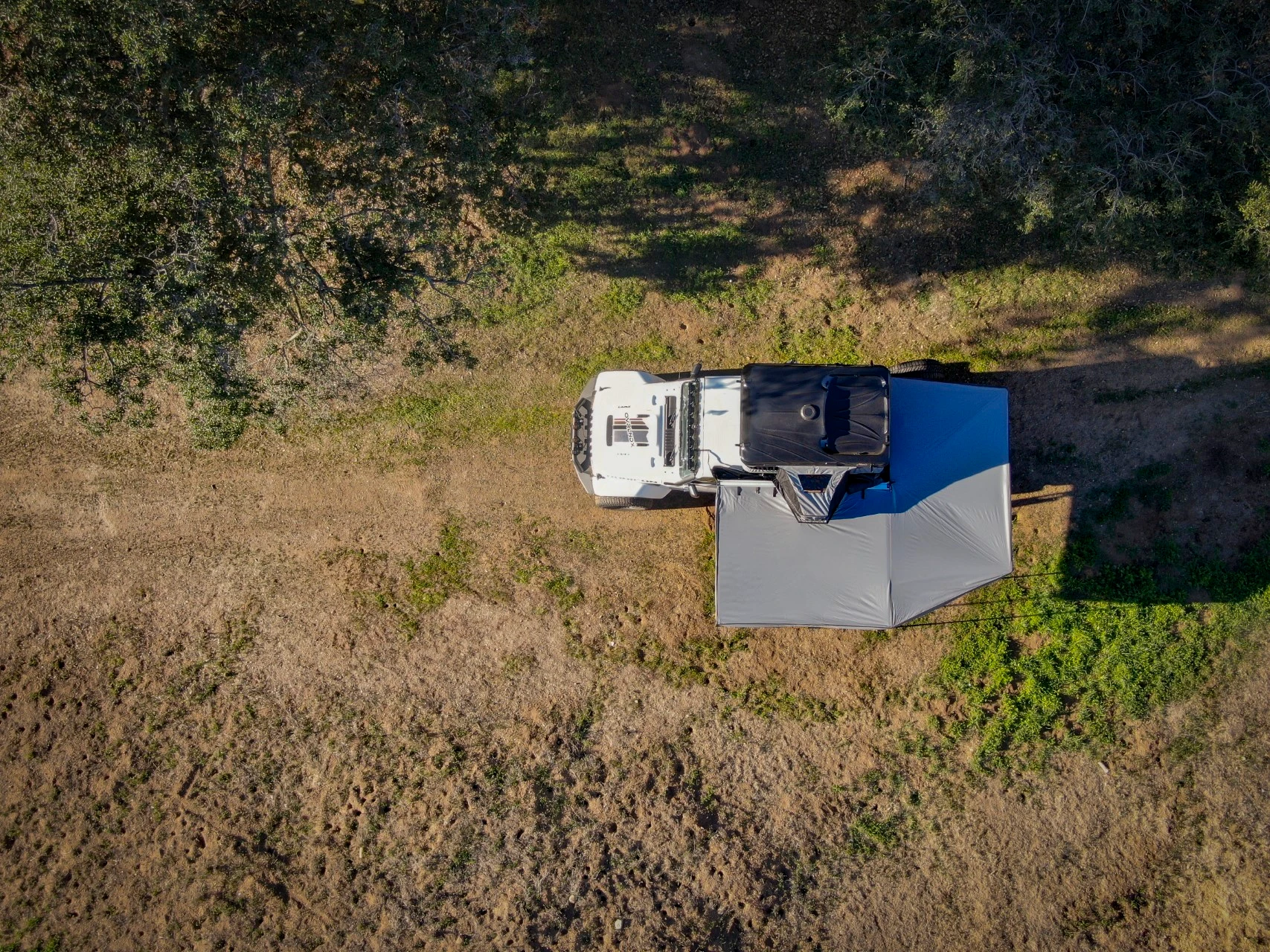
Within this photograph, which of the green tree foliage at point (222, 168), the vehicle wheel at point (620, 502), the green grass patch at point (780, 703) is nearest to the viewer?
the green tree foliage at point (222, 168)

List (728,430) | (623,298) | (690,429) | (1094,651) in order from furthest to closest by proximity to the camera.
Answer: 1. (623,298)
2. (1094,651)
3. (690,429)
4. (728,430)

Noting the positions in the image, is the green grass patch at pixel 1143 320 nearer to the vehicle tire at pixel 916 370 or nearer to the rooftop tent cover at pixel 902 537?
the vehicle tire at pixel 916 370

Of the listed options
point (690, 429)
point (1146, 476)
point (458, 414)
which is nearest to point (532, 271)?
point (458, 414)

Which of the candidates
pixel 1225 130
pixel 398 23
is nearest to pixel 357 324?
pixel 398 23

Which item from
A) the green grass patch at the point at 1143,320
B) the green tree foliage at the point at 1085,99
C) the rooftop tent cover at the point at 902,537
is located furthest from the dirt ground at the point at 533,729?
the green tree foliage at the point at 1085,99

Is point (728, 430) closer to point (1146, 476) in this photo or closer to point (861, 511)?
point (861, 511)

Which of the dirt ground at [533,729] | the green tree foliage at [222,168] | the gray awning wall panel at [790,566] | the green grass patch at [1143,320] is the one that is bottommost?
the dirt ground at [533,729]

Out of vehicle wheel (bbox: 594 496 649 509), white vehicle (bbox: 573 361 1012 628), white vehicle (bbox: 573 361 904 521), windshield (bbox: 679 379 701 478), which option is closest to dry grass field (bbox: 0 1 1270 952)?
vehicle wheel (bbox: 594 496 649 509)
